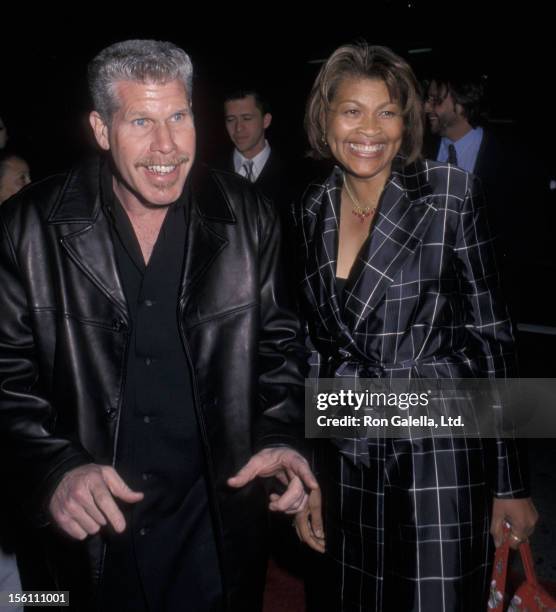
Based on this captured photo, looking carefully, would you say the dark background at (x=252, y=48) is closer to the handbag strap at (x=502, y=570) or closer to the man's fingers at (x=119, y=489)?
the handbag strap at (x=502, y=570)

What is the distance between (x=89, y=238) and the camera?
171cm

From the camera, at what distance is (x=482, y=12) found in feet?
27.0

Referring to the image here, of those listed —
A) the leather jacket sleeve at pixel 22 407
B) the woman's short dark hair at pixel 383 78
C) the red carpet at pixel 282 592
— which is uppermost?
the woman's short dark hair at pixel 383 78

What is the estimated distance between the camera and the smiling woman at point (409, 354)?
1947mm

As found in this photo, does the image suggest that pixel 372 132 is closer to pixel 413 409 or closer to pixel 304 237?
pixel 304 237

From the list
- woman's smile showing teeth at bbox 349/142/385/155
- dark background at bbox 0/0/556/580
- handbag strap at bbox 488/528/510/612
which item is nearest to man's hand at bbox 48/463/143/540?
handbag strap at bbox 488/528/510/612

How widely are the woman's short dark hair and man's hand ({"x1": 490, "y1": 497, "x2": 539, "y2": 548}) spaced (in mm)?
1211

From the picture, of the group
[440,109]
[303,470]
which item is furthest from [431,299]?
[440,109]

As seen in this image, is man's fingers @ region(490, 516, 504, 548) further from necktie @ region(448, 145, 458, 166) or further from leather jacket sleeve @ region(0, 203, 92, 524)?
necktie @ region(448, 145, 458, 166)

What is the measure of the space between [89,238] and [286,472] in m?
0.85

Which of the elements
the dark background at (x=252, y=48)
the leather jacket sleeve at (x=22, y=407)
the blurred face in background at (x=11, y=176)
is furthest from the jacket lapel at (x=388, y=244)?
the dark background at (x=252, y=48)

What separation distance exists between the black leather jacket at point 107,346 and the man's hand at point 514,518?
29.5 inches

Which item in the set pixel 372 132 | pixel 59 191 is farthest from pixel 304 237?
pixel 59 191

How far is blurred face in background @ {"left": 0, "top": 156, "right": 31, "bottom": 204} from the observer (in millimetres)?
3058
